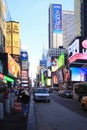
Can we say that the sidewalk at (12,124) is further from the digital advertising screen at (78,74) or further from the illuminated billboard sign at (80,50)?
the digital advertising screen at (78,74)

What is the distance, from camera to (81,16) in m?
148

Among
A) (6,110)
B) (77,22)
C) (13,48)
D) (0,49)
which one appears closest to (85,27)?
(77,22)

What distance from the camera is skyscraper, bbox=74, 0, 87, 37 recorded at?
14412 centimetres

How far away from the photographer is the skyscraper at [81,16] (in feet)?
473

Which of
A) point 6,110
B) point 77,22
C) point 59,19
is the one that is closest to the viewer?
point 6,110

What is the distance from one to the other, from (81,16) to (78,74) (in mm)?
42642

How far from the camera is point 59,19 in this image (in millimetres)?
168375

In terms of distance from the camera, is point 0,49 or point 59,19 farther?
point 59,19

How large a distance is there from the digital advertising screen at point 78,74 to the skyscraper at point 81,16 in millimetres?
30726

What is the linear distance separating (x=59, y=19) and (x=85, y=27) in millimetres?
26168

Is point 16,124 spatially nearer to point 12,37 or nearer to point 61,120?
point 61,120

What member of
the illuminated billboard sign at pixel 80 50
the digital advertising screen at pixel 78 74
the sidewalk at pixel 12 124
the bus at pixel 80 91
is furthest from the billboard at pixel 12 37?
the sidewalk at pixel 12 124

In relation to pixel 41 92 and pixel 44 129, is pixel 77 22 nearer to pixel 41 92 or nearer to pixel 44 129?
pixel 41 92

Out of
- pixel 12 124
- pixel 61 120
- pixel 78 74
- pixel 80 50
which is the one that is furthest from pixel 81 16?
pixel 12 124
